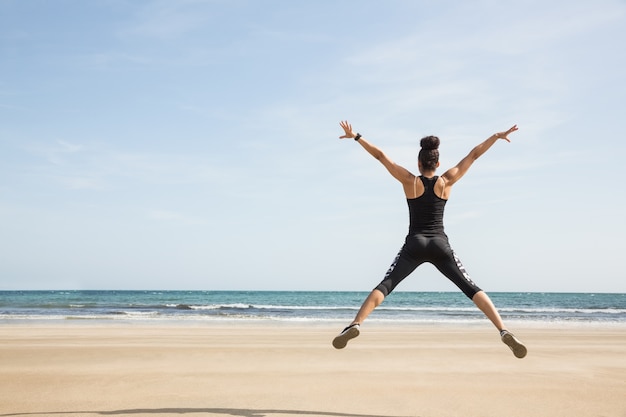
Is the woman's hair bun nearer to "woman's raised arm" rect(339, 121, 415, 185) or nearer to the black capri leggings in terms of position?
"woman's raised arm" rect(339, 121, 415, 185)

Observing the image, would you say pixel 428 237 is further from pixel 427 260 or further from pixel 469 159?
pixel 469 159

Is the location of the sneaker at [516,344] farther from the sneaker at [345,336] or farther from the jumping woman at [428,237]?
the sneaker at [345,336]

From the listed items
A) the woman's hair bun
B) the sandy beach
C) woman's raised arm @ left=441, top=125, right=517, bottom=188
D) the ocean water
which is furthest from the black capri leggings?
the ocean water

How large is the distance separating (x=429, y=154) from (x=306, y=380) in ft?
9.93

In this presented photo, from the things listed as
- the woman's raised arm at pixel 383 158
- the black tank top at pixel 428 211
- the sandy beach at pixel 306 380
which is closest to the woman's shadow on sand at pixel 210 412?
the sandy beach at pixel 306 380

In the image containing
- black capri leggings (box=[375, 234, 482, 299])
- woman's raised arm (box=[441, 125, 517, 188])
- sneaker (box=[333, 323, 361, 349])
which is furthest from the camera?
woman's raised arm (box=[441, 125, 517, 188])

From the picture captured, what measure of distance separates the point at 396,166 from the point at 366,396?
2332mm

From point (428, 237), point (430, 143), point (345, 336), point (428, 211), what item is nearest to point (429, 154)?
point (430, 143)

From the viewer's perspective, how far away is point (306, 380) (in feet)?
20.9

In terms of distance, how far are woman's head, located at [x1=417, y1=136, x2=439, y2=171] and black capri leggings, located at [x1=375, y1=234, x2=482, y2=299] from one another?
0.63 meters

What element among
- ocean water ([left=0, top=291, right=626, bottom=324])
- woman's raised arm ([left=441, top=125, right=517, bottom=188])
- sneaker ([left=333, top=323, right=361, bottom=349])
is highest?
woman's raised arm ([left=441, top=125, right=517, bottom=188])

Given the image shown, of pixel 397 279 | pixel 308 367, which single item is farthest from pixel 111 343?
pixel 397 279

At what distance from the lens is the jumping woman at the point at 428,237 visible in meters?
4.80

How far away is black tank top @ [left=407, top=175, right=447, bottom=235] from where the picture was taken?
487 cm
